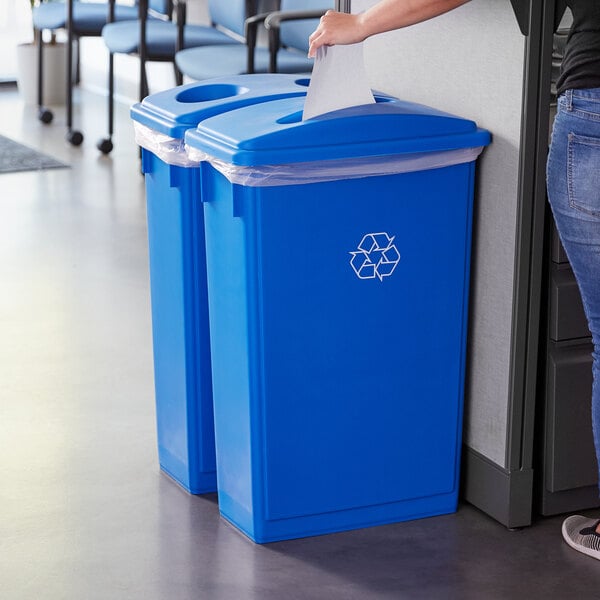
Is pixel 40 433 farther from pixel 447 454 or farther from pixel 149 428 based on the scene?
pixel 447 454

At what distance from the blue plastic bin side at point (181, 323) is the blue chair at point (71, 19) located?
3579 millimetres

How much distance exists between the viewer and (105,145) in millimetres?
5723

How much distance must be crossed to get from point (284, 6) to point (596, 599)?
3423mm

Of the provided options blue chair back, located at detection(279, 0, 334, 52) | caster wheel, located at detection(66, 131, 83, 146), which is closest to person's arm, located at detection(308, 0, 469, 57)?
blue chair back, located at detection(279, 0, 334, 52)

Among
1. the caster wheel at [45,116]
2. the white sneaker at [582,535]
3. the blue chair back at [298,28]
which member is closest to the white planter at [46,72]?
the caster wheel at [45,116]

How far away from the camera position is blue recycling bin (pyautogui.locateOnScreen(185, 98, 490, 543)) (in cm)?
209

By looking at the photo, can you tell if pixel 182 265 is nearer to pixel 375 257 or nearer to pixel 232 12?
pixel 375 257

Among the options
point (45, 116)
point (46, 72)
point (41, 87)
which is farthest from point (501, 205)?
point (46, 72)

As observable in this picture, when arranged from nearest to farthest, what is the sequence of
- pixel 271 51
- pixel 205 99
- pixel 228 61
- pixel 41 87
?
pixel 205 99 < pixel 271 51 < pixel 228 61 < pixel 41 87

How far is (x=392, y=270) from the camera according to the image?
2.18 meters

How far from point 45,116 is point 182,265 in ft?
13.9

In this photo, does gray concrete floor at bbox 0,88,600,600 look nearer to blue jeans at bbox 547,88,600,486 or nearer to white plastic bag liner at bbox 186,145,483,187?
blue jeans at bbox 547,88,600,486

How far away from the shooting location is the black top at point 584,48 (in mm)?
1798

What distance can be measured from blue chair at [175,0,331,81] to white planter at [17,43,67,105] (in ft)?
6.02
